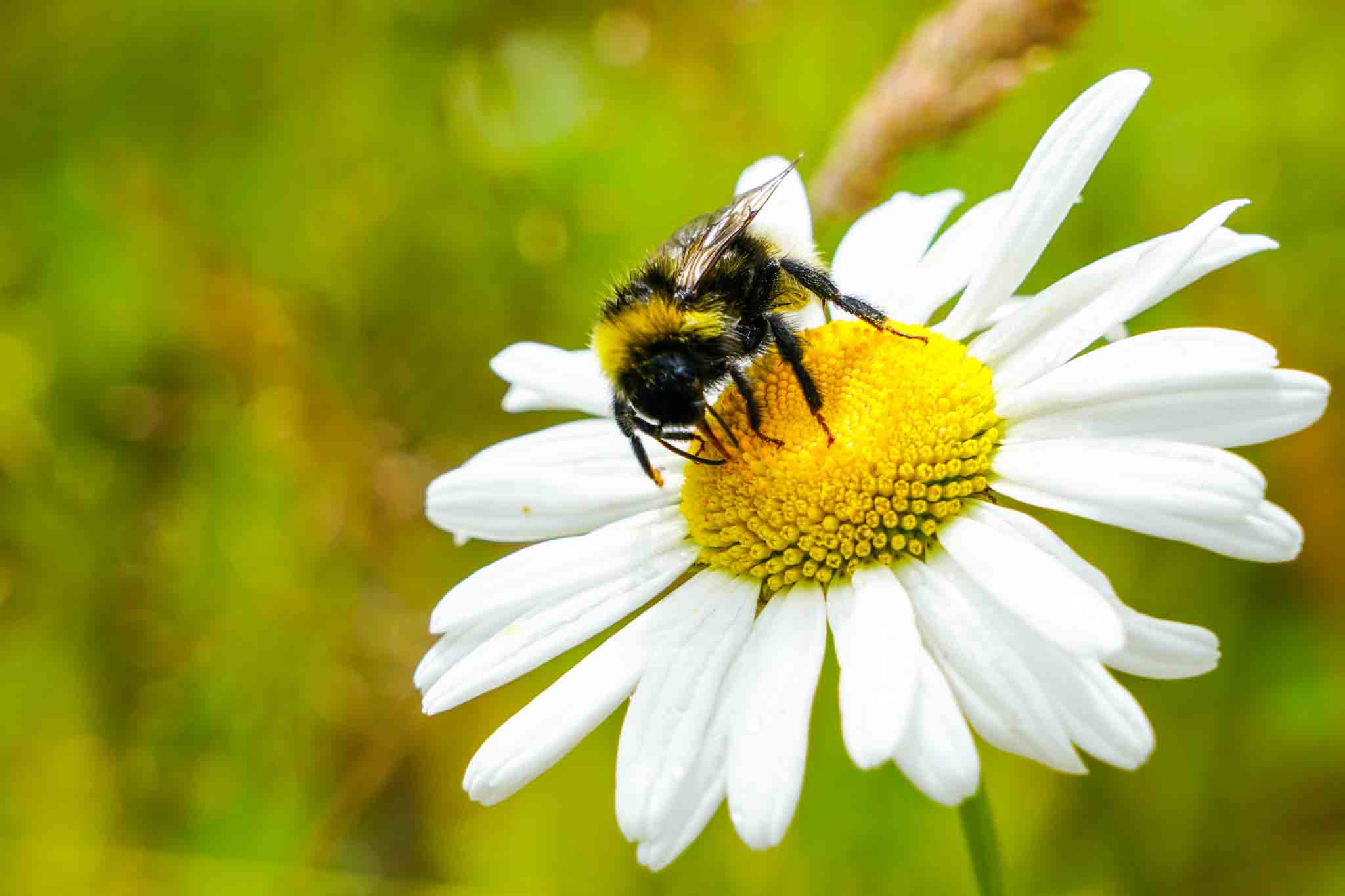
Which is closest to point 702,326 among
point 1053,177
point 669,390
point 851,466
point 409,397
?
point 669,390

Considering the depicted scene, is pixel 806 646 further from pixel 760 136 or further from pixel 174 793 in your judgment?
pixel 174 793

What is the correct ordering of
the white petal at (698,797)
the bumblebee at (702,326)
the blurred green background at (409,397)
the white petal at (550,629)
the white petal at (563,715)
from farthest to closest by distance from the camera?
the blurred green background at (409,397), the bumblebee at (702,326), the white petal at (550,629), the white petal at (563,715), the white petal at (698,797)

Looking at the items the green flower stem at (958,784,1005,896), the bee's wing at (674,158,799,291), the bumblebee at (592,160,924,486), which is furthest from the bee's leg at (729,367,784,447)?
the green flower stem at (958,784,1005,896)

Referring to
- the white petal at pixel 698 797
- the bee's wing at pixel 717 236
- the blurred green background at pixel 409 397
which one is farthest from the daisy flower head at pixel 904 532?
the blurred green background at pixel 409 397

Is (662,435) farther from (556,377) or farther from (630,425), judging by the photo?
(556,377)

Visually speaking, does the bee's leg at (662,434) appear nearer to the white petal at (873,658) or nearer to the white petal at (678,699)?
the white petal at (678,699)

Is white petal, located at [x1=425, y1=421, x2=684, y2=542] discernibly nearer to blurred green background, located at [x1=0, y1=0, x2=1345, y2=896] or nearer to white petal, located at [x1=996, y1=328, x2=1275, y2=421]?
white petal, located at [x1=996, y1=328, x2=1275, y2=421]

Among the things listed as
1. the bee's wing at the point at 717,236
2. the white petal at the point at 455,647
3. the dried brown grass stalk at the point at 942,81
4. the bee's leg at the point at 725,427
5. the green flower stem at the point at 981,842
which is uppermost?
the dried brown grass stalk at the point at 942,81
